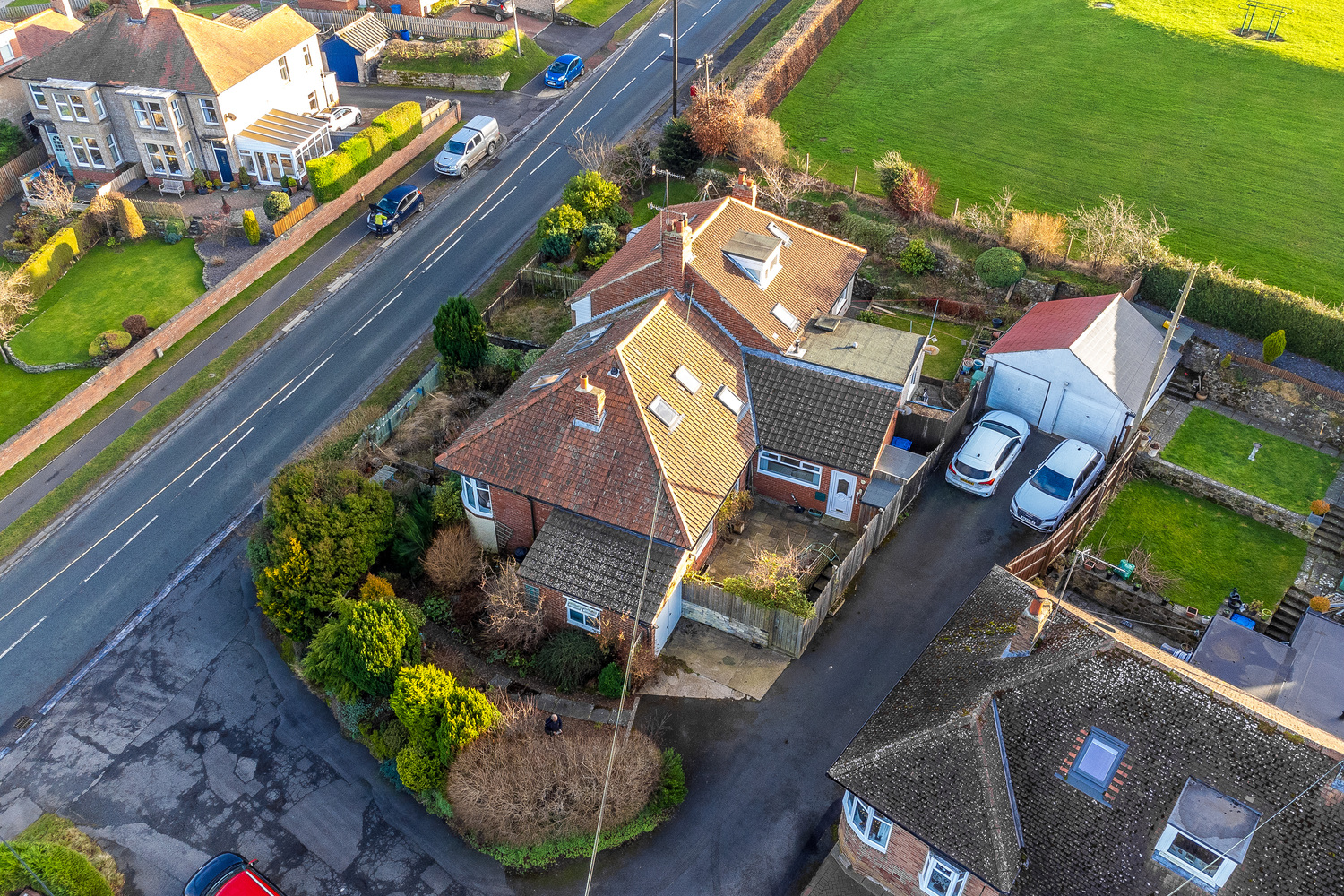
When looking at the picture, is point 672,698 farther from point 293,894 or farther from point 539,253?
point 539,253

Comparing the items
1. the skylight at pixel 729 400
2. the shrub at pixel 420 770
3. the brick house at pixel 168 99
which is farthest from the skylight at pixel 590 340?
the brick house at pixel 168 99

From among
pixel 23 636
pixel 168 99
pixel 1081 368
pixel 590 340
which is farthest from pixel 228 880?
pixel 168 99

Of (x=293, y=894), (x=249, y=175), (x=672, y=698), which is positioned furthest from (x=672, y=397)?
(x=249, y=175)

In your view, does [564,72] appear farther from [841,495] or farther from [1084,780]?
[1084,780]

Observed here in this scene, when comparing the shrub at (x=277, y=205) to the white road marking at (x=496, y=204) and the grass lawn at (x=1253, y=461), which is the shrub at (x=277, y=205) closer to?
the white road marking at (x=496, y=204)

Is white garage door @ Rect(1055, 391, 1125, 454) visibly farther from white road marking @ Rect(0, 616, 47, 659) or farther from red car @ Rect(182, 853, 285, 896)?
white road marking @ Rect(0, 616, 47, 659)

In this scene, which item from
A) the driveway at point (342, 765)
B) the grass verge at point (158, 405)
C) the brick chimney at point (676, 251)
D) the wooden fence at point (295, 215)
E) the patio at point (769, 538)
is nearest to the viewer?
the driveway at point (342, 765)

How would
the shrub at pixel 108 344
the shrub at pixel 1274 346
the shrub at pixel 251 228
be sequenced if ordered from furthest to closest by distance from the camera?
1. the shrub at pixel 251 228
2. the shrub at pixel 108 344
3. the shrub at pixel 1274 346
